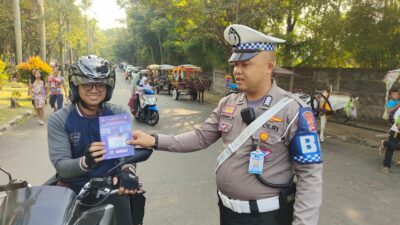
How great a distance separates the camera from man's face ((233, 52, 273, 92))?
6.63ft

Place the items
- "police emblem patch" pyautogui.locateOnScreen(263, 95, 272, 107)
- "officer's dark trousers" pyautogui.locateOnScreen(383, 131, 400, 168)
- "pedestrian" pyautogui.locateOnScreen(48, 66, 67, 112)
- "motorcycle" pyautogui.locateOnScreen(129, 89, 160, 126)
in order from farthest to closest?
"pedestrian" pyautogui.locateOnScreen(48, 66, 67, 112), "motorcycle" pyautogui.locateOnScreen(129, 89, 160, 126), "officer's dark trousers" pyautogui.locateOnScreen(383, 131, 400, 168), "police emblem patch" pyautogui.locateOnScreen(263, 95, 272, 107)

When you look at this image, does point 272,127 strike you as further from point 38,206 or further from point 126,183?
point 38,206

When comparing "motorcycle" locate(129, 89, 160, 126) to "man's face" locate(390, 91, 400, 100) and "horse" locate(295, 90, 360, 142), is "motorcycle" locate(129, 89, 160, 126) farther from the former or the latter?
"man's face" locate(390, 91, 400, 100)

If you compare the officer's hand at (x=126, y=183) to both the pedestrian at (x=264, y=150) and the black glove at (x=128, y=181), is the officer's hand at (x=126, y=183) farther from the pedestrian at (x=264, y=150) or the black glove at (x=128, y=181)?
the pedestrian at (x=264, y=150)

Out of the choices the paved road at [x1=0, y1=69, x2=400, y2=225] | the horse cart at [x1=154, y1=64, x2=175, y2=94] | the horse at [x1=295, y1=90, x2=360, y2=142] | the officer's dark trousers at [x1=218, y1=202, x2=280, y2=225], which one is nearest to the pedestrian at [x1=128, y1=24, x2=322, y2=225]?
the officer's dark trousers at [x1=218, y1=202, x2=280, y2=225]

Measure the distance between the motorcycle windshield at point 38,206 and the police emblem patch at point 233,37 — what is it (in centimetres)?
124

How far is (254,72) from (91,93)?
1.10m

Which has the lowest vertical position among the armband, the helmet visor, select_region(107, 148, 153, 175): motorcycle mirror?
select_region(107, 148, 153, 175): motorcycle mirror

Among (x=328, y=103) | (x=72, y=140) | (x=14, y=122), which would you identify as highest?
(x=72, y=140)

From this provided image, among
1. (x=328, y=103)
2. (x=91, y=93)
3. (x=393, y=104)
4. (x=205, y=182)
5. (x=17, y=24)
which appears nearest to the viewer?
(x=91, y=93)

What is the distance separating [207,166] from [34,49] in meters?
41.3

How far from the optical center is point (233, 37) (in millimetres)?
2150

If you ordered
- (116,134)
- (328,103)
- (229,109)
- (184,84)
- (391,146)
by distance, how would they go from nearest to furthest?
(116,134), (229,109), (391,146), (328,103), (184,84)

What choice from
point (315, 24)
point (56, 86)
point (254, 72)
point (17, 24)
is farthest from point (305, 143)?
point (17, 24)
